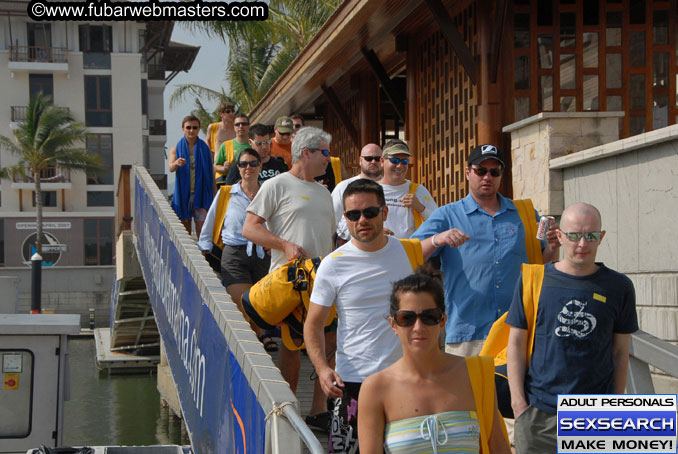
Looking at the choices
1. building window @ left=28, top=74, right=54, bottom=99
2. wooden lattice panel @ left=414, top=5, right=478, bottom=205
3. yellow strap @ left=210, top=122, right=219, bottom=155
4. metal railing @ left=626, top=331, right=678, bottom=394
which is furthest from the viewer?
building window @ left=28, top=74, right=54, bottom=99

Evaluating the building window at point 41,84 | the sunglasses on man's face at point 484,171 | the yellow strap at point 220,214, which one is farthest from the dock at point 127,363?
the building window at point 41,84

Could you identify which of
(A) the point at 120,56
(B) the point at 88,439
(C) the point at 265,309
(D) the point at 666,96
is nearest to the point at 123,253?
(B) the point at 88,439

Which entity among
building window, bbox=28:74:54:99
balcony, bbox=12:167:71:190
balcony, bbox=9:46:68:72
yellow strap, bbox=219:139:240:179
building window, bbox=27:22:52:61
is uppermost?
building window, bbox=27:22:52:61

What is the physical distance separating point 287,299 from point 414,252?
1200 millimetres

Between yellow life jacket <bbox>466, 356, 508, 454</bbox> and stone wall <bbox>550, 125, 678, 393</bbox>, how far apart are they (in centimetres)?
365

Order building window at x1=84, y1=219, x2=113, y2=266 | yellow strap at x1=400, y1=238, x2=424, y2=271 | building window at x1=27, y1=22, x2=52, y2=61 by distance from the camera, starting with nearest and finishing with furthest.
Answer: yellow strap at x1=400, y1=238, x2=424, y2=271 → building window at x1=84, y1=219, x2=113, y2=266 → building window at x1=27, y1=22, x2=52, y2=61

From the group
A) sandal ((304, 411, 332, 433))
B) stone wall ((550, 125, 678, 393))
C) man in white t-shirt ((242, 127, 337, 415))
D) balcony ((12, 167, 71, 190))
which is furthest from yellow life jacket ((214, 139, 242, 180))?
balcony ((12, 167, 71, 190))

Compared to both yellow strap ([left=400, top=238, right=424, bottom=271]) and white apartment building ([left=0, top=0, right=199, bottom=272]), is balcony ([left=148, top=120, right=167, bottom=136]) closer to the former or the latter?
→ white apartment building ([left=0, top=0, right=199, bottom=272])

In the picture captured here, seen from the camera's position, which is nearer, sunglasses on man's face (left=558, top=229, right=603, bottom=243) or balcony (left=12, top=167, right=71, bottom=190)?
sunglasses on man's face (left=558, top=229, right=603, bottom=243)

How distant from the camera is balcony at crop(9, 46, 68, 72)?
54375 mm

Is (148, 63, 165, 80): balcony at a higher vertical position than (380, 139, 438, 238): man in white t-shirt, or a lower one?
higher

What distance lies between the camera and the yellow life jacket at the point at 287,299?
5824 millimetres

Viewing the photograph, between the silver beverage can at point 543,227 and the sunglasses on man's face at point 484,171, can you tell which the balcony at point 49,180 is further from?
the silver beverage can at point 543,227

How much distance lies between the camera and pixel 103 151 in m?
56.5
